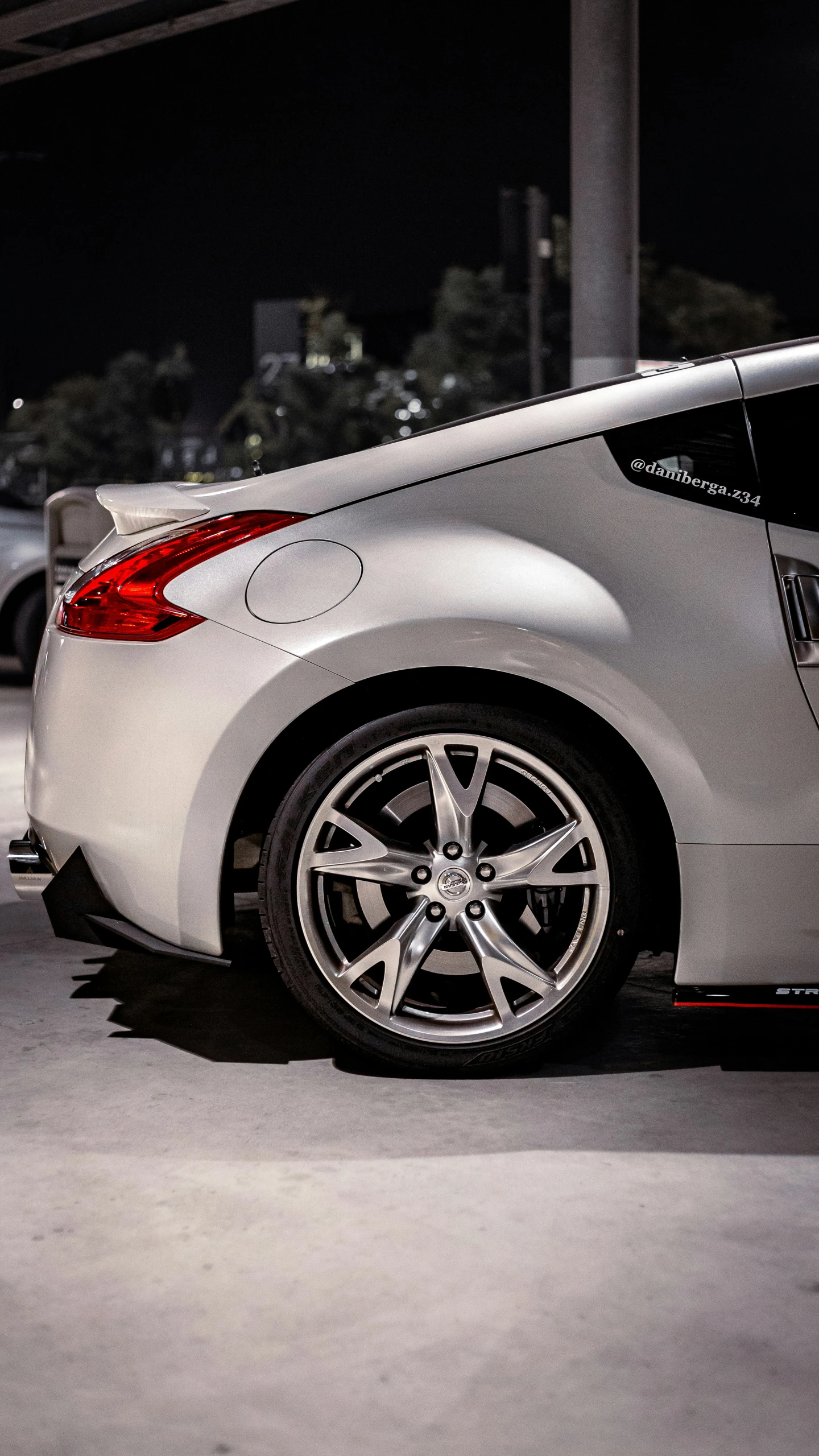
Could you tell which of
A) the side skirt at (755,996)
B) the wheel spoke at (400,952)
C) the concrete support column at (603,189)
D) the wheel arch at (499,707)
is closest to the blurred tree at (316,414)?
the concrete support column at (603,189)

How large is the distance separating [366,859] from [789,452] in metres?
1.21

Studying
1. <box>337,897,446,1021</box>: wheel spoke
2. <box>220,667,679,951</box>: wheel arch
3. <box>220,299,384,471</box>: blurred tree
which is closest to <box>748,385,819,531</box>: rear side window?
<box>220,667,679,951</box>: wheel arch

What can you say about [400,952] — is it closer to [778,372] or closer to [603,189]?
[778,372]

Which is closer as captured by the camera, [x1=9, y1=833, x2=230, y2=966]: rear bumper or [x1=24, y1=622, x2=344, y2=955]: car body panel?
[x1=24, y1=622, x2=344, y2=955]: car body panel

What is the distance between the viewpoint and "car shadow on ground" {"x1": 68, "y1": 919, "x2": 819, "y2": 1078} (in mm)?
3617

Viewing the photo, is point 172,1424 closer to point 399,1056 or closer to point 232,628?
point 399,1056

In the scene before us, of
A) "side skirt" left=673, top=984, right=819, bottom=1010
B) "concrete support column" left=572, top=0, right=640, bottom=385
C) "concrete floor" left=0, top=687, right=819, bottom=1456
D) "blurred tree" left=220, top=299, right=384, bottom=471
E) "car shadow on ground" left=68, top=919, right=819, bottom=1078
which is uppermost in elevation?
"blurred tree" left=220, top=299, right=384, bottom=471

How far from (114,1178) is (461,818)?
0.99m

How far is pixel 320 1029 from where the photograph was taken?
3545mm

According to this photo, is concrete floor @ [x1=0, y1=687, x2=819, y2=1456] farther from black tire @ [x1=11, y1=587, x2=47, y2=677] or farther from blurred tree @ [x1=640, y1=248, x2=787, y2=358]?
blurred tree @ [x1=640, y1=248, x2=787, y2=358]

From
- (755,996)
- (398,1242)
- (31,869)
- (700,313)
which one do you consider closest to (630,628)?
(755,996)

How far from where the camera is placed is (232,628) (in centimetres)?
334

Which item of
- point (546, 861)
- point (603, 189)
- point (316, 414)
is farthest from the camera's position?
point (316, 414)

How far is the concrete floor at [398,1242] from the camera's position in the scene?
2.20 meters
